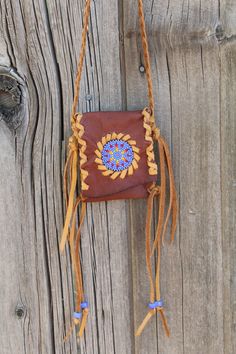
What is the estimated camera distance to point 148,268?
50.9 inches

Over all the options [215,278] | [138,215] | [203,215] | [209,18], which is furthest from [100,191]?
[209,18]

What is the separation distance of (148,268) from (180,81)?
51cm

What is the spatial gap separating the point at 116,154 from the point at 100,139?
0.06m

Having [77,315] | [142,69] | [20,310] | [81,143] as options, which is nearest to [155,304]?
[77,315]

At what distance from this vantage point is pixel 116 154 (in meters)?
1.22

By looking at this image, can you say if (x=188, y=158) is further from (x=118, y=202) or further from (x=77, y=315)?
(x=77, y=315)

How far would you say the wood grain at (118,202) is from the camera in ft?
4.22

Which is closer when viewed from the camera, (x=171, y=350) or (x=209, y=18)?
(x=209, y=18)

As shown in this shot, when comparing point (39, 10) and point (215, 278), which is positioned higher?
point (39, 10)

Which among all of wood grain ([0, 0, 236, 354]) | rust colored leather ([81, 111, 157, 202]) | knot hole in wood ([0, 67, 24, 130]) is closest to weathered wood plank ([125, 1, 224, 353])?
wood grain ([0, 0, 236, 354])

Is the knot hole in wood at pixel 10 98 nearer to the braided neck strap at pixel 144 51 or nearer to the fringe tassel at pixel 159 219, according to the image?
the braided neck strap at pixel 144 51

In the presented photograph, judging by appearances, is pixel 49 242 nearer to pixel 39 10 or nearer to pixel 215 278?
pixel 215 278

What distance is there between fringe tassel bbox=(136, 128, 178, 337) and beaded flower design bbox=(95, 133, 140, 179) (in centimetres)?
8

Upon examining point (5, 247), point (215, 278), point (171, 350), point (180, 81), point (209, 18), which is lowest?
point (171, 350)
